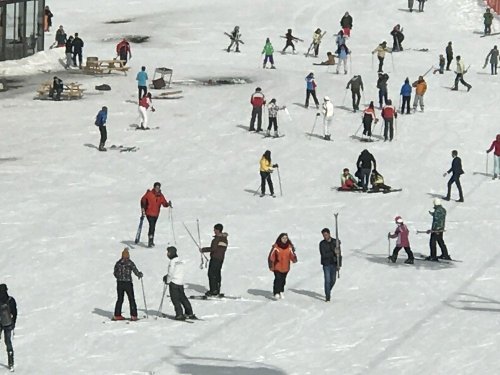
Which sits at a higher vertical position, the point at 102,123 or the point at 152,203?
the point at 102,123

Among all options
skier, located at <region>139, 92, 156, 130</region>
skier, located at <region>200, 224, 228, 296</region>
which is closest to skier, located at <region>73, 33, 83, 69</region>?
skier, located at <region>139, 92, 156, 130</region>

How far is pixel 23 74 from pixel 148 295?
23.4 meters

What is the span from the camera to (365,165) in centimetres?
3098

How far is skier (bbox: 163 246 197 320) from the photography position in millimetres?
20359

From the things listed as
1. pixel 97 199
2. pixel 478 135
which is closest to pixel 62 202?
pixel 97 199

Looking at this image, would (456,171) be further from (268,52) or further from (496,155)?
(268,52)

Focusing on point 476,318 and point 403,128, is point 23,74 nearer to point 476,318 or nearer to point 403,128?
point 403,128

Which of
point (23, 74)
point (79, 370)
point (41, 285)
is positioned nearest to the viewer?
point (79, 370)

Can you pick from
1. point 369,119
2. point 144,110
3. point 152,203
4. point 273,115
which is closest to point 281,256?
point 152,203

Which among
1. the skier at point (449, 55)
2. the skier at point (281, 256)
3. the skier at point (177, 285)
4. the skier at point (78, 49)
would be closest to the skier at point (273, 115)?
the skier at point (78, 49)

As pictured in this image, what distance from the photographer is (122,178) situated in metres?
32.2

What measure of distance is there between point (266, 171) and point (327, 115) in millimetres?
6338

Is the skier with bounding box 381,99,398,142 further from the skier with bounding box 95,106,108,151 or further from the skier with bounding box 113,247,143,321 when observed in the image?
the skier with bounding box 113,247,143,321

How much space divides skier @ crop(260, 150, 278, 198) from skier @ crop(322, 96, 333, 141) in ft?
18.2
